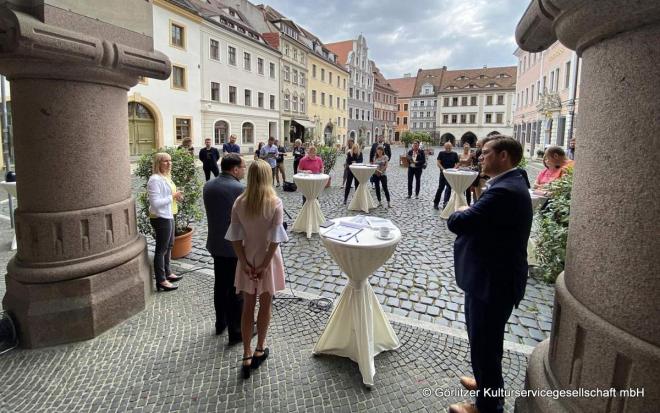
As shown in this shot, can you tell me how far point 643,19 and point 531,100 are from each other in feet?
136

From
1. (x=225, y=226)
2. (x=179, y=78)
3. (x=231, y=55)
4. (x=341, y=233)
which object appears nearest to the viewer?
(x=341, y=233)

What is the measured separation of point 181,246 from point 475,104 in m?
69.1

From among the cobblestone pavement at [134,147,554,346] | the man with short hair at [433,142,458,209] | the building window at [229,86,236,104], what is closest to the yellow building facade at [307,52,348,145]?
the building window at [229,86,236,104]

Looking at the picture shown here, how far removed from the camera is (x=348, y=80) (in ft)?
177

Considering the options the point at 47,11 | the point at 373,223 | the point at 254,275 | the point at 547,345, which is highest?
the point at 47,11

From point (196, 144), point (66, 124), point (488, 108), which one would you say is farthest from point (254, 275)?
point (488, 108)

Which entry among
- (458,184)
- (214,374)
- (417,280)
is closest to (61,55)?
(214,374)

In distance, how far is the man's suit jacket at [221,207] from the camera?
3.47 meters

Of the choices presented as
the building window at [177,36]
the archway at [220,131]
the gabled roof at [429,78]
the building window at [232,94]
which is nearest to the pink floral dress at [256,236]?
the building window at [177,36]

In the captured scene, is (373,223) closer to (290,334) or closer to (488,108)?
(290,334)

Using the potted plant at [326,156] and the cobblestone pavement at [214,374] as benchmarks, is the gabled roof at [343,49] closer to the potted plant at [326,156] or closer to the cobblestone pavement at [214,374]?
the potted plant at [326,156]

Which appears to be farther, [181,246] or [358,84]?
[358,84]

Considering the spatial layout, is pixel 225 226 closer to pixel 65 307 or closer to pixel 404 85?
pixel 65 307

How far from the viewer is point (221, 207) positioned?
3.50m
